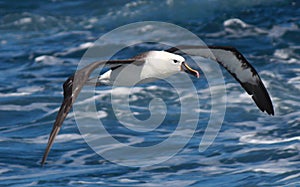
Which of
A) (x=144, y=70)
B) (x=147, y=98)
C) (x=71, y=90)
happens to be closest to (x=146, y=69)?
(x=144, y=70)

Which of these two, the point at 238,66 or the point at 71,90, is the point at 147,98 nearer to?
the point at 238,66

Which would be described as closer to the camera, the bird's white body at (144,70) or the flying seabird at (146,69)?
the flying seabird at (146,69)

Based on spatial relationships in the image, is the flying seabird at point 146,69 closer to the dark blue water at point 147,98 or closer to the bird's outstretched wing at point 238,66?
the bird's outstretched wing at point 238,66

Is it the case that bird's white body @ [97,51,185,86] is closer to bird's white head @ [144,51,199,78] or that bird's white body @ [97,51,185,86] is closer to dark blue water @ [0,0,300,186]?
bird's white head @ [144,51,199,78]

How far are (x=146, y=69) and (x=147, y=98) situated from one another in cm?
971

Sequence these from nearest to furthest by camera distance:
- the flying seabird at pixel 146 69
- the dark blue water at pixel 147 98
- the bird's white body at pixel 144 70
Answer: the flying seabird at pixel 146 69, the bird's white body at pixel 144 70, the dark blue water at pixel 147 98

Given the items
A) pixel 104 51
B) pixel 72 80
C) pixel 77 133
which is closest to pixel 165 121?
pixel 77 133

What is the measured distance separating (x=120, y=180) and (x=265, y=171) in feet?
11.1

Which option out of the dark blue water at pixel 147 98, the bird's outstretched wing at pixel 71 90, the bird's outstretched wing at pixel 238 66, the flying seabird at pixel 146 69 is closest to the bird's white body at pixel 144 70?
the flying seabird at pixel 146 69

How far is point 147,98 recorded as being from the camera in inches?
1006

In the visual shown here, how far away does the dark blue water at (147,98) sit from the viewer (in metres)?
20.6

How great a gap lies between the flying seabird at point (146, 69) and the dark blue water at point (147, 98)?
3.08 m

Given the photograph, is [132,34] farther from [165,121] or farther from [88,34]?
[165,121]

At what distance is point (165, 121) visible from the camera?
78.1 ft
